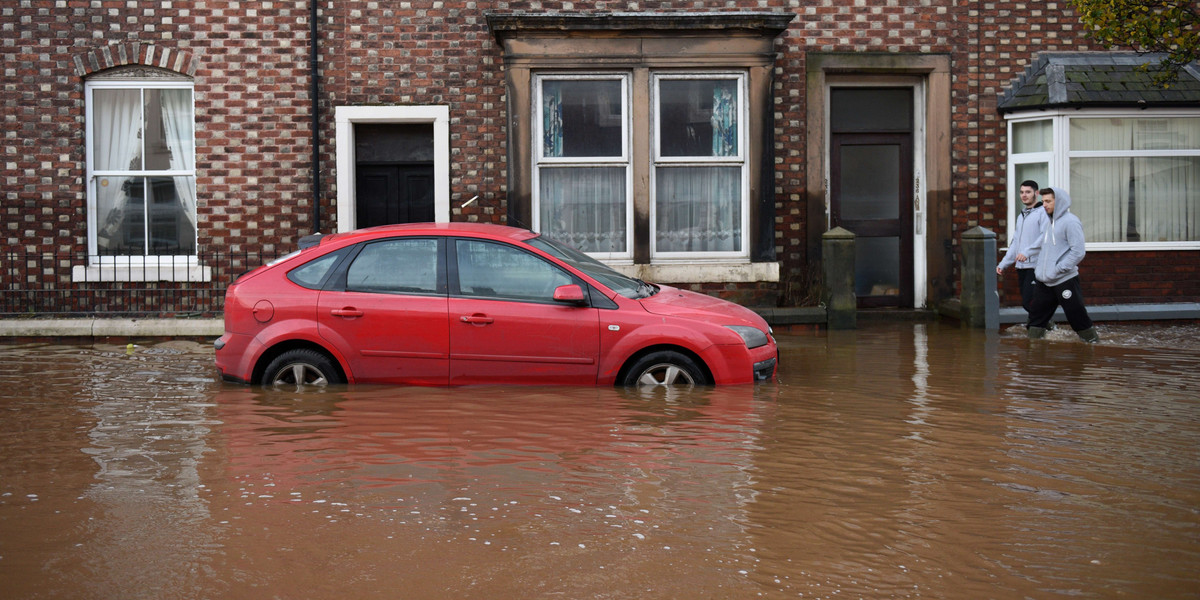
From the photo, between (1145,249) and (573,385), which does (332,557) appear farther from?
(1145,249)

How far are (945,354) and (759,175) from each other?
12.6 ft

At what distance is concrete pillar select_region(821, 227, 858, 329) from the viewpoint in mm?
14438

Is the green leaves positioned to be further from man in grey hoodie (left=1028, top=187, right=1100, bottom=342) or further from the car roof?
the car roof

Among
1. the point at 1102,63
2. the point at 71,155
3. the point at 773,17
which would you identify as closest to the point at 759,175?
the point at 773,17

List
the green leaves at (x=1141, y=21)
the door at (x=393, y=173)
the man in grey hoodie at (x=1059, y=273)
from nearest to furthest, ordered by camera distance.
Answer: the green leaves at (x=1141, y=21)
the man in grey hoodie at (x=1059, y=273)
the door at (x=393, y=173)

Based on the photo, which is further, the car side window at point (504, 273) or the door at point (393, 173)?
the door at point (393, 173)

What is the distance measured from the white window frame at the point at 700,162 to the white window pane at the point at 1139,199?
418cm

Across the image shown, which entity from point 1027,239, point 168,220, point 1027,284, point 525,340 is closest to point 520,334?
point 525,340

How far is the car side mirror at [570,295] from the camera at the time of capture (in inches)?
365

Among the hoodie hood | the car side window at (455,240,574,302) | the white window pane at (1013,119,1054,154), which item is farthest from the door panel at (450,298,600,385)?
the white window pane at (1013,119,1054,154)

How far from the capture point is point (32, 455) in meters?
7.57

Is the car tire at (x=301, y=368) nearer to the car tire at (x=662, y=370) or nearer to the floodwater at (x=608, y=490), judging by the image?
the floodwater at (x=608, y=490)

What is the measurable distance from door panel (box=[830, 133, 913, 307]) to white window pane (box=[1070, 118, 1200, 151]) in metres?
2.12

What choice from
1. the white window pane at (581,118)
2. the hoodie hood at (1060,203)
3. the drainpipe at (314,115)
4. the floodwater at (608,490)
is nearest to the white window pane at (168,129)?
the drainpipe at (314,115)
